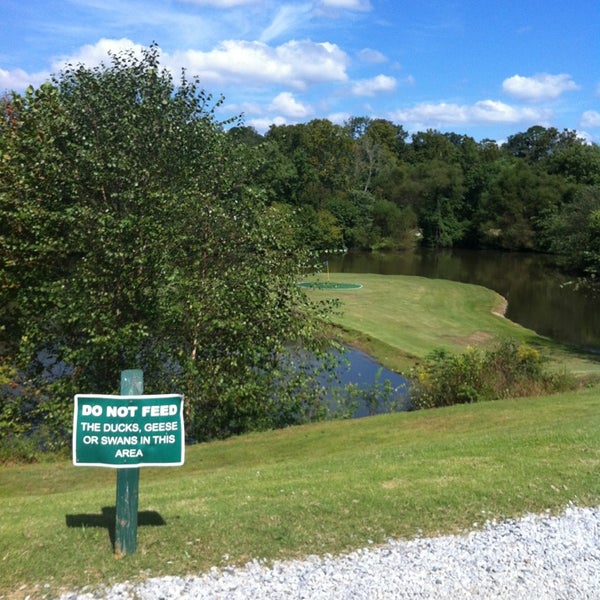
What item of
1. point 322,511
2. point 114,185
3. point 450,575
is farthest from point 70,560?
point 114,185

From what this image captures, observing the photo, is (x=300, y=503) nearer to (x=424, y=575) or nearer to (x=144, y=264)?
(x=424, y=575)

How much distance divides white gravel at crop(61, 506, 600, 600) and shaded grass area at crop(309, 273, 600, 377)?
17.3m

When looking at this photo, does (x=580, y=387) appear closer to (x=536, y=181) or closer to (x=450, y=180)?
(x=536, y=181)

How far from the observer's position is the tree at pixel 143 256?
45.9 ft

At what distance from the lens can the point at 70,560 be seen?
5.61 metres

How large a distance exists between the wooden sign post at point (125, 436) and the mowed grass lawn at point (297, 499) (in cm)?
41

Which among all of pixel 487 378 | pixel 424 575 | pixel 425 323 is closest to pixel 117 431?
pixel 424 575

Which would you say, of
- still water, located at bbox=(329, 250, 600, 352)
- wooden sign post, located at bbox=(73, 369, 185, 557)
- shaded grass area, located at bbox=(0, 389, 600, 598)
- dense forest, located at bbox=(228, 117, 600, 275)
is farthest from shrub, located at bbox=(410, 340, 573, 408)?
dense forest, located at bbox=(228, 117, 600, 275)

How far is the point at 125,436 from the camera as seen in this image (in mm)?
5707

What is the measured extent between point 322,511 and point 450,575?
160cm

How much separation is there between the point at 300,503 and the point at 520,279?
211ft

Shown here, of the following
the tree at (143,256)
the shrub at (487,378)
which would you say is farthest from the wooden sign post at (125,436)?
the shrub at (487,378)

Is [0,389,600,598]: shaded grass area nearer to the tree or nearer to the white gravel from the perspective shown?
the white gravel

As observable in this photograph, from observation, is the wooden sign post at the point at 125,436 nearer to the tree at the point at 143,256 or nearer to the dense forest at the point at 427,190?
the tree at the point at 143,256
